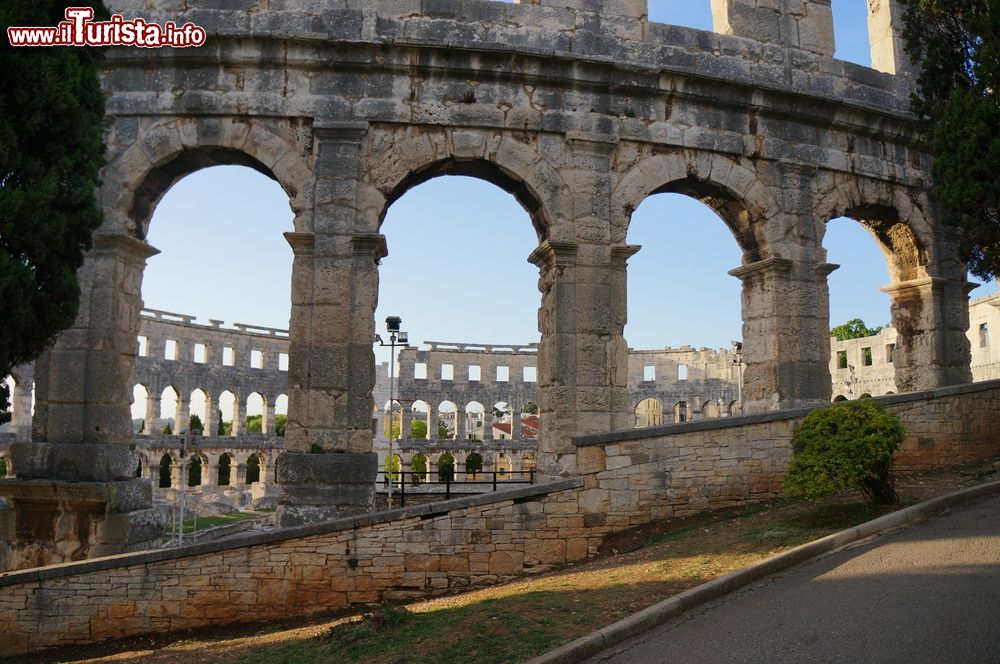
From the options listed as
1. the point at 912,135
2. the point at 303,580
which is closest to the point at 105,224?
the point at 303,580

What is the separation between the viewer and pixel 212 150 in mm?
10695

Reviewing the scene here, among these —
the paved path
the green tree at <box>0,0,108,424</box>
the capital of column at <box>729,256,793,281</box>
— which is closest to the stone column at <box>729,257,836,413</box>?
the capital of column at <box>729,256,793,281</box>

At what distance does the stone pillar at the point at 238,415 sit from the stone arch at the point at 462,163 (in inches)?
1194

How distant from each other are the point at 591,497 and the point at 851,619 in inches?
159

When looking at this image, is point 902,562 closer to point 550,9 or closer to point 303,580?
point 303,580

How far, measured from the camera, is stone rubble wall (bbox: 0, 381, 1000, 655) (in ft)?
27.1

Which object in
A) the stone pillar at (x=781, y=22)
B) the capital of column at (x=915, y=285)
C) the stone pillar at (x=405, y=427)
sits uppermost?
the stone pillar at (x=781, y=22)

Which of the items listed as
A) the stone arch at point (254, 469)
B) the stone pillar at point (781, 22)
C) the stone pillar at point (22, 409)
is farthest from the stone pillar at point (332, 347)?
the stone arch at point (254, 469)

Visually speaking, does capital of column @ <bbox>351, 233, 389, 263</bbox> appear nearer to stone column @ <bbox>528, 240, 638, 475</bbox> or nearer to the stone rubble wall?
stone column @ <bbox>528, 240, 638, 475</bbox>

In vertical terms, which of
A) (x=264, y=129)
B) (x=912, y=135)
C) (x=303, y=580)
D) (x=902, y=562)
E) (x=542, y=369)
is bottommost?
(x=303, y=580)

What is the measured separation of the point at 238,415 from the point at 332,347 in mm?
30687

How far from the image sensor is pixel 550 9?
1125 cm

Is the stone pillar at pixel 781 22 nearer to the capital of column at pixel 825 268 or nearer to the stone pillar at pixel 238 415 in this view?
the capital of column at pixel 825 268

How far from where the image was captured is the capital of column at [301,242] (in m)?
10.3
